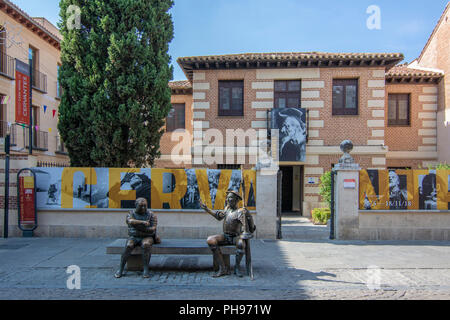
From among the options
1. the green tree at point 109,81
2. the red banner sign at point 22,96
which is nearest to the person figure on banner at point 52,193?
the green tree at point 109,81

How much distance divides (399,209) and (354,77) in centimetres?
725

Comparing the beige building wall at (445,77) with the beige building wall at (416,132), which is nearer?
the beige building wall at (445,77)

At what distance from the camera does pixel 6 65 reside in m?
15.5

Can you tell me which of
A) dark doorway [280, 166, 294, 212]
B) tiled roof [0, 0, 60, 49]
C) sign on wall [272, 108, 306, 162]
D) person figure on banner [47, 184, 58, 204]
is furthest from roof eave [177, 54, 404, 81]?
tiled roof [0, 0, 60, 49]

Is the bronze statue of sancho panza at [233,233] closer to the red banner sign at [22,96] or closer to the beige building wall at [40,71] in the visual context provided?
the red banner sign at [22,96]

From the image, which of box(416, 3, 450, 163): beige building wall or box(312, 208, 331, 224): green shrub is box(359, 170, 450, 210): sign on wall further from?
box(416, 3, 450, 163): beige building wall

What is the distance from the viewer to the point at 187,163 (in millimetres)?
16766

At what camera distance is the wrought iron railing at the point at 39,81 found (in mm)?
17394

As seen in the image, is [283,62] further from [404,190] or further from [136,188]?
[136,188]

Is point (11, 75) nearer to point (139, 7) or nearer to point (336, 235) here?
point (139, 7)

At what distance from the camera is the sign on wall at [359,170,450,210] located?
9.81 metres

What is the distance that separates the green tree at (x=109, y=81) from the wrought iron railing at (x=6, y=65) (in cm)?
596

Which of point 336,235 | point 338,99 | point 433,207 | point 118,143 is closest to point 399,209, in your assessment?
point 433,207

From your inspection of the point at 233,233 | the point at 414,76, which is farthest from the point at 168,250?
the point at 414,76
